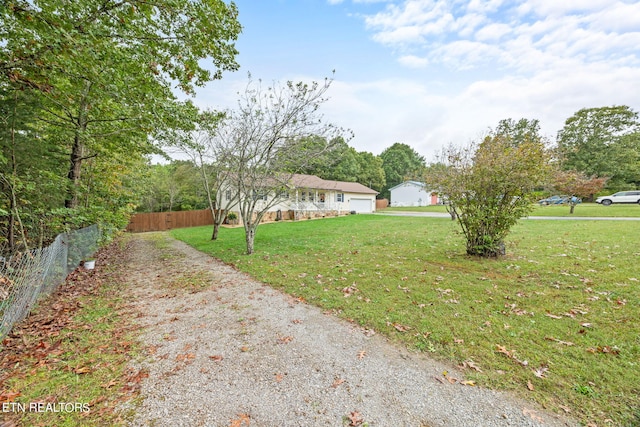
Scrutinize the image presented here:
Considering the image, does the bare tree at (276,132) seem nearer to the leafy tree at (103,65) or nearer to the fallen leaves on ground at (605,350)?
the leafy tree at (103,65)

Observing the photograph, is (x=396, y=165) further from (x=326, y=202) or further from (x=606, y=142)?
(x=326, y=202)

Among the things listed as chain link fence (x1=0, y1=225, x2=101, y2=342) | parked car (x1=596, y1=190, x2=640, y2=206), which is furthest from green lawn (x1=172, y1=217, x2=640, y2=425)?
parked car (x1=596, y1=190, x2=640, y2=206)

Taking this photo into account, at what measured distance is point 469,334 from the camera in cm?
328

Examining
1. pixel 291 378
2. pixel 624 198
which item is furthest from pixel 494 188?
pixel 624 198

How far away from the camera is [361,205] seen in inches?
1158

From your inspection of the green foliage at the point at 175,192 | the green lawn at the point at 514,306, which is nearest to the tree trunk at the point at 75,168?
the green lawn at the point at 514,306

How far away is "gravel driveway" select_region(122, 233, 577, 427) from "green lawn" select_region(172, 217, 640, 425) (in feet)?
1.25

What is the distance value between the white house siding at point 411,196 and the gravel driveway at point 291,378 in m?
38.4

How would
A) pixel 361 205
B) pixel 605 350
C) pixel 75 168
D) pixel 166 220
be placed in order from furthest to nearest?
pixel 361 205 < pixel 166 220 < pixel 75 168 < pixel 605 350

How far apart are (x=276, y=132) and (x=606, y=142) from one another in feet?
144

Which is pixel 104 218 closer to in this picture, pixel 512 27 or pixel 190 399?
pixel 190 399

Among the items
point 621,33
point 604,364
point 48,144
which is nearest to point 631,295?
point 604,364

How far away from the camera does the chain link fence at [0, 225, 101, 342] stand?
312 cm

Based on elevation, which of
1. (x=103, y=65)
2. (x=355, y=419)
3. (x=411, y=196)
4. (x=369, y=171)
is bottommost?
(x=355, y=419)
